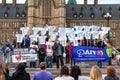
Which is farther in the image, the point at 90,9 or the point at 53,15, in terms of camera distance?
the point at 90,9

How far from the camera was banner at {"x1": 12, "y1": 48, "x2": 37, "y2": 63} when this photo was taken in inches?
923

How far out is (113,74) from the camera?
10.3 meters

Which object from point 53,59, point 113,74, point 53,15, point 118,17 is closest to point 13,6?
point 53,15

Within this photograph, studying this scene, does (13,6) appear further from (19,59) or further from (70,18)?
(19,59)

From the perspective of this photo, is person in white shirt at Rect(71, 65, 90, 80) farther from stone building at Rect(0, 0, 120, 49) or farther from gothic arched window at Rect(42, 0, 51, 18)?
stone building at Rect(0, 0, 120, 49)

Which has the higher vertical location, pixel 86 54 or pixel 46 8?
pixel 46 8

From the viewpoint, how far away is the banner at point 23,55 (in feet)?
76.9

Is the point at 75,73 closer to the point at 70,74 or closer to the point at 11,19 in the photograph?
the point at 70,74

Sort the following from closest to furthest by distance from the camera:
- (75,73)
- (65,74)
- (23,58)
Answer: (65,74) → (75,73) → (23,58)

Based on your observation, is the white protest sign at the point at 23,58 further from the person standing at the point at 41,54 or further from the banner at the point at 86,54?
the banner at the point at 86,54

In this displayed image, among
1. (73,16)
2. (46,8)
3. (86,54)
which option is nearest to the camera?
(86,54)

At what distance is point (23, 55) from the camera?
2377 centimetres

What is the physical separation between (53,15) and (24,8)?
37.2ft

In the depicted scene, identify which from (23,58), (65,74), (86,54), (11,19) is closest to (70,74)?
(65,74)
